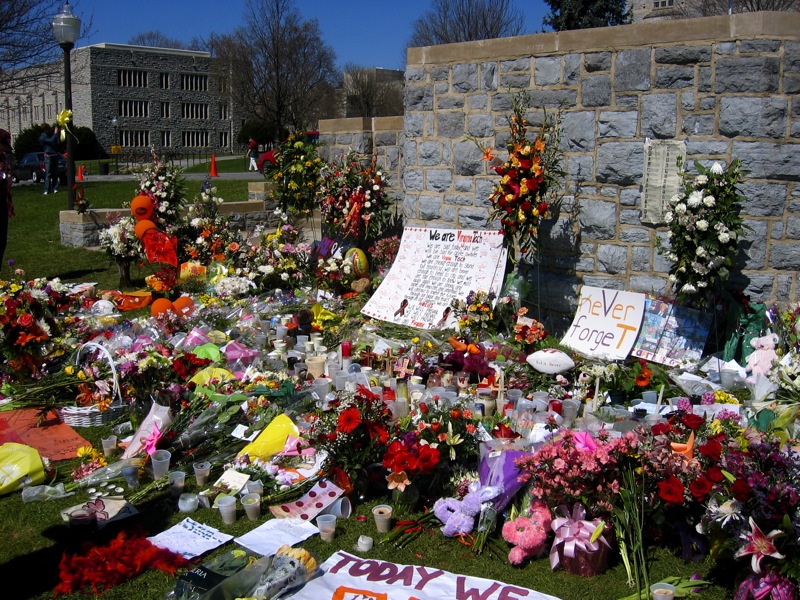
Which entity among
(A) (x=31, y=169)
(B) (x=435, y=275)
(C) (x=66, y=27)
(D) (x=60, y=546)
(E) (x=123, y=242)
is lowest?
(D) (x=60, y=546)

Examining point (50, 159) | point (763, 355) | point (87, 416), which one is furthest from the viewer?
point (50, 159)

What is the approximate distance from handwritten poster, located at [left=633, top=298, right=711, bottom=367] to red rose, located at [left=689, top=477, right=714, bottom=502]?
9.99ft

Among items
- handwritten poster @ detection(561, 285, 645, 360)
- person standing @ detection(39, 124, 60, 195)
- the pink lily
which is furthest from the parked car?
the pink lily

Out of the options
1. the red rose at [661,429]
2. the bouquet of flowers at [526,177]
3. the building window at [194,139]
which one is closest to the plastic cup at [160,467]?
A: the red rose at [661,429]

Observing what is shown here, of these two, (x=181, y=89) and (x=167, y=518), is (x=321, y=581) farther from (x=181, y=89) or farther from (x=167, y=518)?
(x=181, y=89)

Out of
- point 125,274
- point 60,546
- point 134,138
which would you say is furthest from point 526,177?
point 134,138

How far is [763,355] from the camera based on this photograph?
5684 mm

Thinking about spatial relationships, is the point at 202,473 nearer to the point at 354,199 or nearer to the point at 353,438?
the point at 353,438

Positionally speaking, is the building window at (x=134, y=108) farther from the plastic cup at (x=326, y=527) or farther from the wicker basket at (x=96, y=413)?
the plastic cup at (x=326, y=527)

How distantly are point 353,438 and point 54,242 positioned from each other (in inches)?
415

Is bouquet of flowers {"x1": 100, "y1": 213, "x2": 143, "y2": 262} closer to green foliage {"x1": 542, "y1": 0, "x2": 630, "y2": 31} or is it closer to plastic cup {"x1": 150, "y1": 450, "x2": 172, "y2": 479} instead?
plastic cup {"x1": 150, "y1": 450, "x2": 172, "y2": 479}

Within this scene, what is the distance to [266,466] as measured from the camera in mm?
4613

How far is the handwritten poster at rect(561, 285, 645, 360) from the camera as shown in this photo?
6.58 m

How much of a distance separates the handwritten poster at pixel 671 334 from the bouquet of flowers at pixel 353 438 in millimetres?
3090
